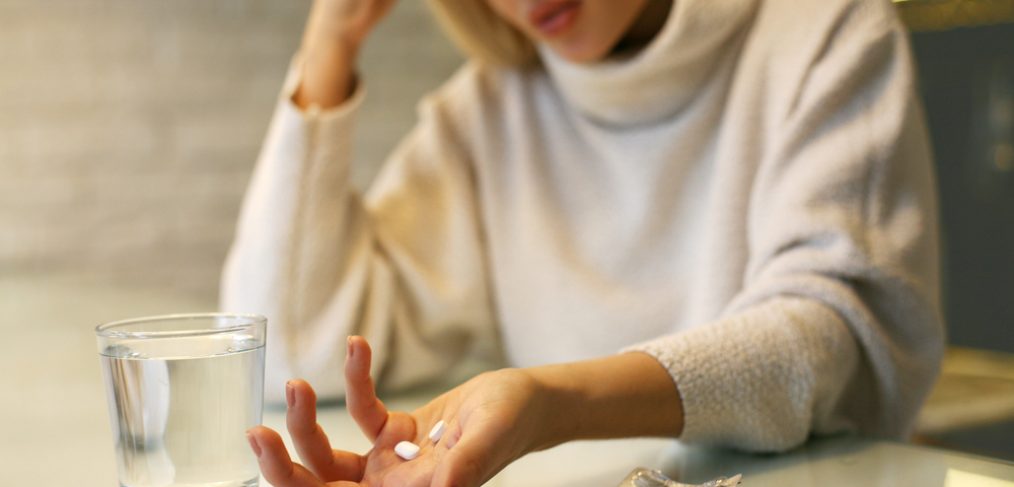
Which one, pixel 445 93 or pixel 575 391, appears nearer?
pixel 575 391

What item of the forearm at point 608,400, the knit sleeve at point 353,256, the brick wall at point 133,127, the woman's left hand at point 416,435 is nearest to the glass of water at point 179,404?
the woman's left hand at point 416,435

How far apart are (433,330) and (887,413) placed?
41 cm

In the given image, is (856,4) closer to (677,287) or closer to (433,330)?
(677,287)

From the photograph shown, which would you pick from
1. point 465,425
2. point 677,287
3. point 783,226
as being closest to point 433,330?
point 677,287

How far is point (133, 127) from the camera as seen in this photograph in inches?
74.7

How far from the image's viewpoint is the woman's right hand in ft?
3.18

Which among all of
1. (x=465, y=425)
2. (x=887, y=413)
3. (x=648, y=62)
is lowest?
(x=887, y=413)

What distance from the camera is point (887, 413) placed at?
747 millimetres

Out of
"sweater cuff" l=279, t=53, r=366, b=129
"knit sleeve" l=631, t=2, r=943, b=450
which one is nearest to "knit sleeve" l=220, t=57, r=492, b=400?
"sweater cuff" l=279, t=53, r=366, b=129

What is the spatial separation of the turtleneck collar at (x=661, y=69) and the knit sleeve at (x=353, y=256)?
6.1 inches

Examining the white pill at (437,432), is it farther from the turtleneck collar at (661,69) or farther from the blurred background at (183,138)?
the blurred background at (183,138)

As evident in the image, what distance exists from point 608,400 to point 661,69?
14.6 inches

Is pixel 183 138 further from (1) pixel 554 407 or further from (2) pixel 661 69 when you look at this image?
(1) pixel 554 407

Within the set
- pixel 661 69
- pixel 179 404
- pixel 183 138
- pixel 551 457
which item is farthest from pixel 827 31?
pixel 183 138
